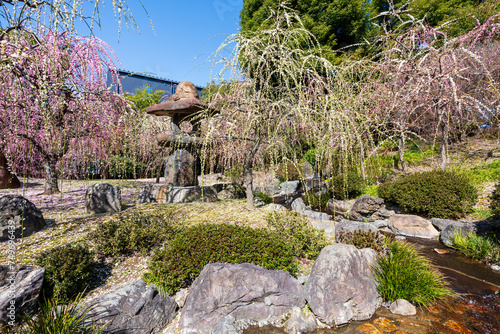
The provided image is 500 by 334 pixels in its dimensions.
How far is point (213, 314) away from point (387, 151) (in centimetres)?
1383

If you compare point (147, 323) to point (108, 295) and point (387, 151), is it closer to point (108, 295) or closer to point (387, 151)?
point (108, 295)

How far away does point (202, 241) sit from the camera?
3.31 metres

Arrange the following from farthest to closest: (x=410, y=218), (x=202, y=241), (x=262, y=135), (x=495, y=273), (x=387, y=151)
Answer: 1. (x=387, y=151)
2. (x=410, y=218)
3. (x=262, y=135)
4. (x=495, y=273)
5. (x=202, y=241)

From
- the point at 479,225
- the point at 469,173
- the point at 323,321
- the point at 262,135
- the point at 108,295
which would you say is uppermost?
the point at 262,135

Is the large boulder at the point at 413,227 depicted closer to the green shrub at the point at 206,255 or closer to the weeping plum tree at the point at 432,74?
the weeping plum tree at the point at 432,74

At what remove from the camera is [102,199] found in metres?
5.42

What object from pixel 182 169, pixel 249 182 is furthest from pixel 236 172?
pixel 249 182

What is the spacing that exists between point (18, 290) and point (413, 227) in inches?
306

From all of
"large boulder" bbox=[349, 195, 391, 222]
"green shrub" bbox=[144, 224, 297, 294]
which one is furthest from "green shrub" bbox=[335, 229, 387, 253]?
"large boulder" bbox=[349, 195, 391, 222]

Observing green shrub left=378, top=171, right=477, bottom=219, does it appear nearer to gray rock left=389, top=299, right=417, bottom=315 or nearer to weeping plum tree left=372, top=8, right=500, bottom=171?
weeping plum tree left=372, top=8, right=500, bottom=171

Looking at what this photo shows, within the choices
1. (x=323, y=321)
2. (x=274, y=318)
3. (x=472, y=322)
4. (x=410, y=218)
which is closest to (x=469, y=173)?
(x=410, y=218)

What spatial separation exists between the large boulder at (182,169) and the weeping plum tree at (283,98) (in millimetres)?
1958

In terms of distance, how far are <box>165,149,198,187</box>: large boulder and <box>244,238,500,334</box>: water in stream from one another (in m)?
4.71

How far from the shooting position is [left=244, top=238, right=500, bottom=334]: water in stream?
8.73 ft
